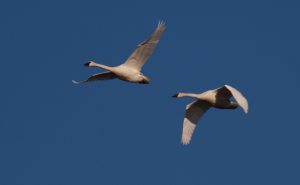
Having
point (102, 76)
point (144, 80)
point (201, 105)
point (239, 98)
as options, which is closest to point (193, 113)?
point (201, 105)

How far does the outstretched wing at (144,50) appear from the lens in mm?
41938

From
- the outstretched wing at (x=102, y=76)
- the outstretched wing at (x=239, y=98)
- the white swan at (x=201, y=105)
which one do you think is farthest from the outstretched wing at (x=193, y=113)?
the outstretched wing at (x=102, y=76)

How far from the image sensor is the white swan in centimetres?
4056

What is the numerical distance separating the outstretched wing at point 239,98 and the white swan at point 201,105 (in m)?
0.18

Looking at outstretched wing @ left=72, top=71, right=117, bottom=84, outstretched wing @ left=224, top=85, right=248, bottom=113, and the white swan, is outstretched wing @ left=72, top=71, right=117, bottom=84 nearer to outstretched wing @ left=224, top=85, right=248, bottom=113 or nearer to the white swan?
the white swan

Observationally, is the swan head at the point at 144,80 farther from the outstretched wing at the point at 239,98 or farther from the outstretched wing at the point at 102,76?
the outstretched wing at the point at 239,98

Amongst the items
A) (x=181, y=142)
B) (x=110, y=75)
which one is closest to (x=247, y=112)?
(x=181, y=142)

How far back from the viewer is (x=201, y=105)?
1646 inches

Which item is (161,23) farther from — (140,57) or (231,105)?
(231,105)

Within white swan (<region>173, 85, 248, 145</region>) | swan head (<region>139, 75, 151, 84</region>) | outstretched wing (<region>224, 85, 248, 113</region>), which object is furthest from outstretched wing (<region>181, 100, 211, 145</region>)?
outstretched wing (<region>224, 85, 248, 113</region>)

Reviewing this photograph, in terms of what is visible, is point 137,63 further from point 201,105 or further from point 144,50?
point 201,105

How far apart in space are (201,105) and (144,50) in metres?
3.18

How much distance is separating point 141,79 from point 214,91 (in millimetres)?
3374

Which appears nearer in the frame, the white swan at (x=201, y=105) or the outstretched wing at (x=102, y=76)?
the white swan at (x=201, y=105)
